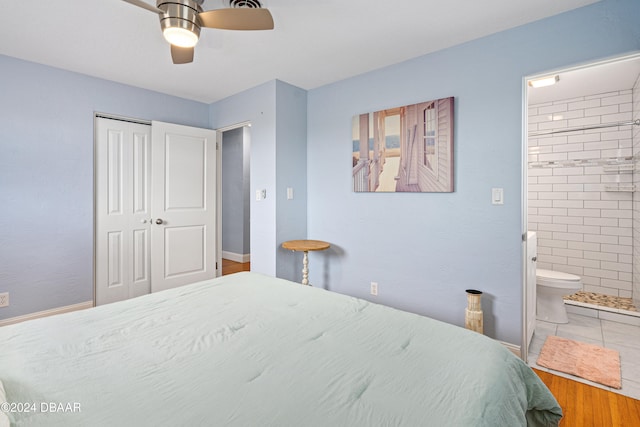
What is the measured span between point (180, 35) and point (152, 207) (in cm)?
240

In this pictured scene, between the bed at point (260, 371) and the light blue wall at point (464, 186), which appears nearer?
the bed at point (260, 371)

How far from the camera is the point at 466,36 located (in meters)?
2.45

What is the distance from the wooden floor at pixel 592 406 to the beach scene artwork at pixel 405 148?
152cm

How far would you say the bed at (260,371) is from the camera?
2.78 feet

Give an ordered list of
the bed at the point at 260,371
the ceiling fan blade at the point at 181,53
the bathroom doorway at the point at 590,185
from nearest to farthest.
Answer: the bed at the point at 260,371, the ceiling fan blade at the point at 181,53, the bathroom doorway at the point at 590,185

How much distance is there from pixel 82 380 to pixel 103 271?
2.83 metres

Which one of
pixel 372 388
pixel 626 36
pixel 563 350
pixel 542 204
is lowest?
pixel 563 350

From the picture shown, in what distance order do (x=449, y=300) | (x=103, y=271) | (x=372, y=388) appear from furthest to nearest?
(x=103, y=271), (x=449, y=300), (x=372, y=388)

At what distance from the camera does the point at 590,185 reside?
357 cm

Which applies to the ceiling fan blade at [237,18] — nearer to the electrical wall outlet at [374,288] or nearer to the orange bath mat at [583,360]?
the electrical wall outlet at [374,288]

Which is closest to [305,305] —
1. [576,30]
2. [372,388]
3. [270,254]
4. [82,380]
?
[372,388]

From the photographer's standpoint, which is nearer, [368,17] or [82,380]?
[82,380]

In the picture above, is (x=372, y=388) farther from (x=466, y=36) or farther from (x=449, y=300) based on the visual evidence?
(x=466, y=36)

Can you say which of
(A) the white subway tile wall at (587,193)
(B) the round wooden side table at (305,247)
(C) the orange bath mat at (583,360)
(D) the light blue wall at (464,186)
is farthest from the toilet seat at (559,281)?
(B) the round wooden side table at (305,247)
